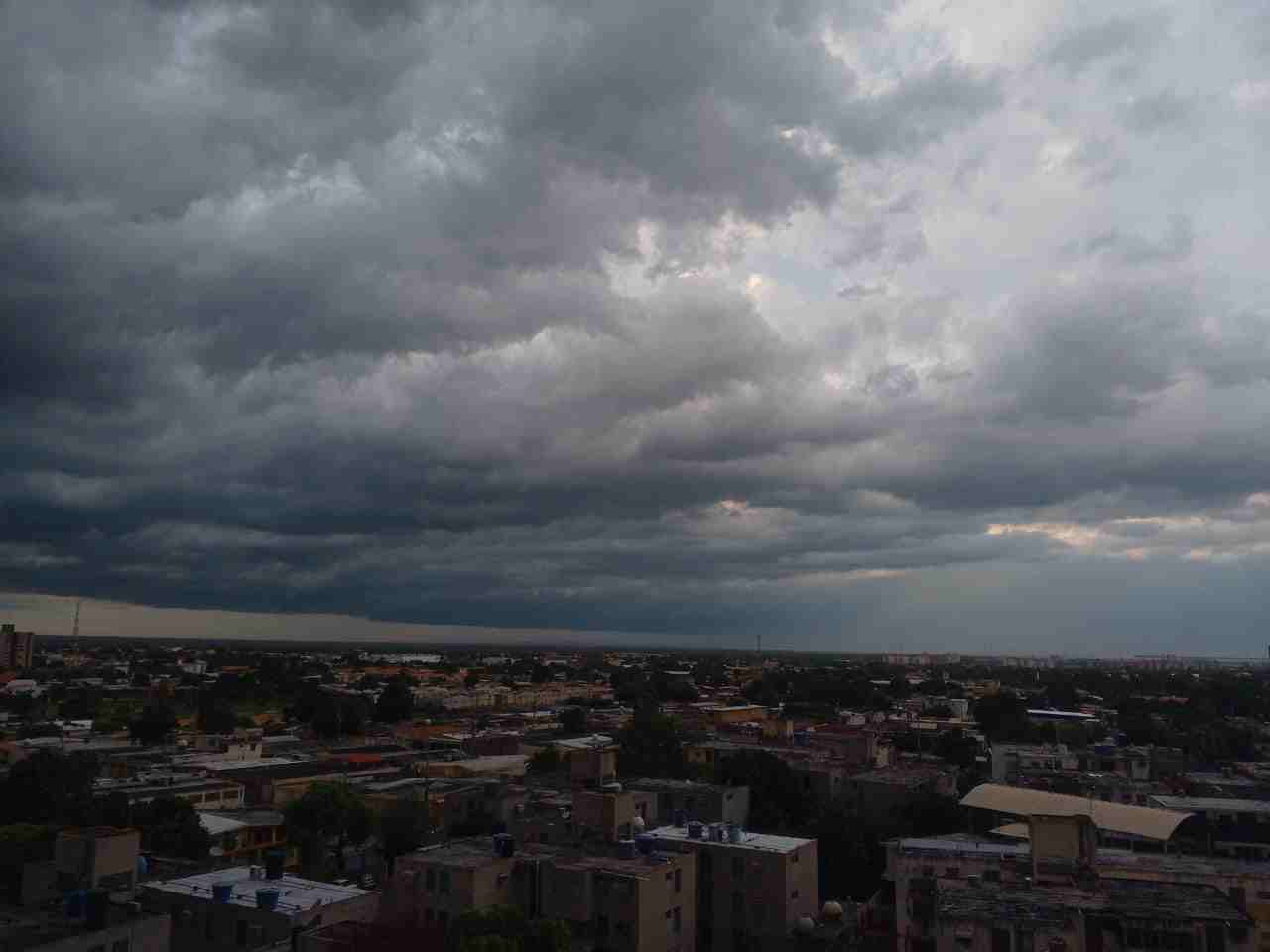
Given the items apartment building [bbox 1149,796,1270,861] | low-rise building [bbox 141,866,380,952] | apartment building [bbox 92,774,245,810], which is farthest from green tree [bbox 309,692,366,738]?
apartment building [bbox 1149,796,1270,861]

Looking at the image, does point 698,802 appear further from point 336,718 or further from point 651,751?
point 336,718

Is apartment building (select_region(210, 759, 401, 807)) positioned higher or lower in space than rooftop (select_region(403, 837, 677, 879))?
lower

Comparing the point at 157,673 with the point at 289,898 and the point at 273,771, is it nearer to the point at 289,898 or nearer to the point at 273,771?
the point at 273,771

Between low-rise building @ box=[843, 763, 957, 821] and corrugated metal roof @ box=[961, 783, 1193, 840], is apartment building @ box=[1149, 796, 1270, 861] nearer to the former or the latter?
corrugated metal roof @ box=[961, 783, 1193, 840]

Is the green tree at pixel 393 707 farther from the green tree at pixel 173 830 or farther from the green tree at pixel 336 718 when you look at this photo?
the green tree at pixel 173 830

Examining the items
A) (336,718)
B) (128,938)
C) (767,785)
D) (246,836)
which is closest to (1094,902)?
(128,938)

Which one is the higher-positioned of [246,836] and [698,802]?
[698,802]
